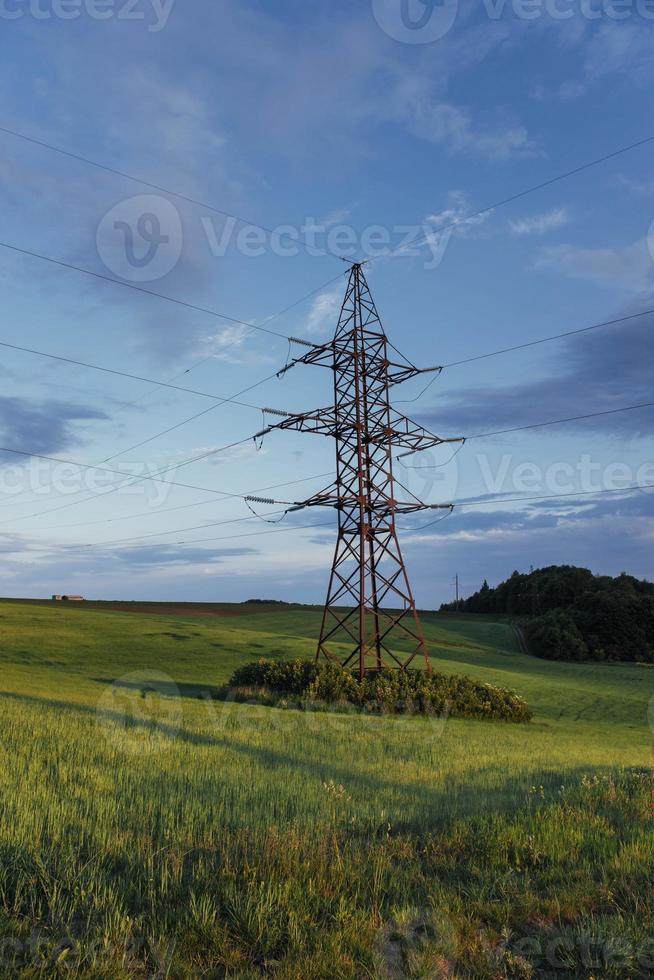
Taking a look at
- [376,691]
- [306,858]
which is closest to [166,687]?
[376,691]

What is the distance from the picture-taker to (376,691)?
82.4ft

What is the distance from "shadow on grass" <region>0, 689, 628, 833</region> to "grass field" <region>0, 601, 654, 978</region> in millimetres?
71

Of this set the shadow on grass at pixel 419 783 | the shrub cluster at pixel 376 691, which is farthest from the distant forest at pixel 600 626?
the shadow on grass at pixel 419 783

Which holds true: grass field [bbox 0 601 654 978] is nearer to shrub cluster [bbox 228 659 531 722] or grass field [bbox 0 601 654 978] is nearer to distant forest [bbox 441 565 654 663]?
shrub cluster [bbox 228 659 531 722]

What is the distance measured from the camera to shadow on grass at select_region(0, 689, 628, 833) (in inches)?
356

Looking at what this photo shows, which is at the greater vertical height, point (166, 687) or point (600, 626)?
point (600, 626)

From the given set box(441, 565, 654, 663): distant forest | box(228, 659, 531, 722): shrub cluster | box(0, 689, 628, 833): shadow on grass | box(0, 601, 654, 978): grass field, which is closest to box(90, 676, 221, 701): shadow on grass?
box(228, 659, 531, 722): shrub cluster

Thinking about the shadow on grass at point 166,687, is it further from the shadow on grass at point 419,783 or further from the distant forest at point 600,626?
the distant forest at point 600,626

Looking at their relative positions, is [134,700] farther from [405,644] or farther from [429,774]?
[405,644]

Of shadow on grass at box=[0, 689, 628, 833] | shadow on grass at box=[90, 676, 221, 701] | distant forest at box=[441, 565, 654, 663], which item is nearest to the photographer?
shadow on grass at box=[0, 689, 628, 833]

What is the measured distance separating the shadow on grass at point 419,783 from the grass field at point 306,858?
7cm

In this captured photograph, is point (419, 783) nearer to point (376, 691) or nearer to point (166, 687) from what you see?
point (376, 691)

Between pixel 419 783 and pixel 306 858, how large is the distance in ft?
18.8

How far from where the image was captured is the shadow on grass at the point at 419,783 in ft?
29.7
